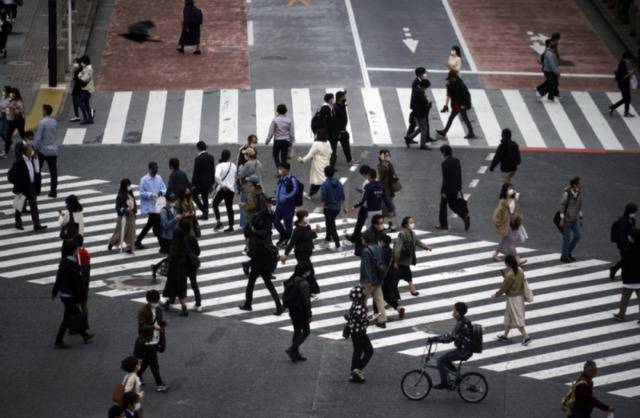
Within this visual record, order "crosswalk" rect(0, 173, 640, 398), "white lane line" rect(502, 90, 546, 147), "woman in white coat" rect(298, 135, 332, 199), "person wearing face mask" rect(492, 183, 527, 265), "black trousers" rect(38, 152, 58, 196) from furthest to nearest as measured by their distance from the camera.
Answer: "white lane line" rect(502, 90, 546, 147)
"black trousers" rect(38, 152, 58, 196)
"woman in white coat" rect(298, 135, 332, 199)
"person wearing face mask" rect(492, 183, 527, 265)
"crosswalk" rect(0, 173, 640, 398)

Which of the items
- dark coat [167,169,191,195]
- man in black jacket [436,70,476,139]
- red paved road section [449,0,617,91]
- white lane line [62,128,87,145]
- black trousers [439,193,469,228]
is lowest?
red paved road section [449,0,617,91]

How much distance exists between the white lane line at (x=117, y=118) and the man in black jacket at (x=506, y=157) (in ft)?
31.5

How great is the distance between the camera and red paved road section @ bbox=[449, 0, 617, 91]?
1631 inches

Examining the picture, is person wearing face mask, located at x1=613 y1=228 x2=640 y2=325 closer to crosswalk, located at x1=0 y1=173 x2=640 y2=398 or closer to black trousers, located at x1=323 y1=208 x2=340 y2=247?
crosswalk, located at x1=0 y1=173 x2=640 y2=398

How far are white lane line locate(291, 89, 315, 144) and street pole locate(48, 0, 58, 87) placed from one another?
251 inches

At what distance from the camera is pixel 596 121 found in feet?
125

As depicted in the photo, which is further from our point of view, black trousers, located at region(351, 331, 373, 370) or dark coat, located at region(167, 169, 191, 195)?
dark coat, located at region(167, 169, 191, 195)

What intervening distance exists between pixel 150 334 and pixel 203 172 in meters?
8.58

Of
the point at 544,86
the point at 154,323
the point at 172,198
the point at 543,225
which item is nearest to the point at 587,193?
the point at 543,225

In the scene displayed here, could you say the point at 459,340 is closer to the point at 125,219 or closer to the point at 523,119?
the point at 125,219

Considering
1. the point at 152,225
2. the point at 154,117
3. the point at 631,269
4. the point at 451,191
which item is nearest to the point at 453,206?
the point at 451,191

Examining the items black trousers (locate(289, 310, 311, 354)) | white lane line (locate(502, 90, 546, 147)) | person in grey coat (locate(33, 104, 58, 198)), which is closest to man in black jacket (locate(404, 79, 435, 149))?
white lane line (locate(502, 90, 546, 147))

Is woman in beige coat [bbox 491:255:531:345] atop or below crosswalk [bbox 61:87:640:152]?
atop

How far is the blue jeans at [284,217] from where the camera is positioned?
28.0 meters
